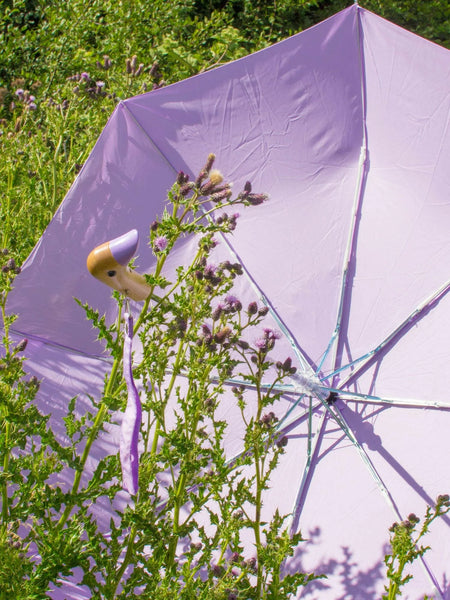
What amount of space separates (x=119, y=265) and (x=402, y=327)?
3.34ft

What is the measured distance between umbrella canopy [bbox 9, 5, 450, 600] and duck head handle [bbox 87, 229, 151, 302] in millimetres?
649

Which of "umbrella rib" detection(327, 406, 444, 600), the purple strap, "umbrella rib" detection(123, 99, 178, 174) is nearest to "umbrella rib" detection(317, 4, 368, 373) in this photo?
"umbrella rib" detection(327, 406, 444, 600)

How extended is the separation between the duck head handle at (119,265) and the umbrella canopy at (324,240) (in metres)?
0.65

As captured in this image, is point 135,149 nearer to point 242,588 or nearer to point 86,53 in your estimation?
point 242,588

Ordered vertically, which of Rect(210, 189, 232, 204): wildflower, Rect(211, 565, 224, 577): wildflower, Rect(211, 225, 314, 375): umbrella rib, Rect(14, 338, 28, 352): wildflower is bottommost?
Rect(211, 565, 224, 577): wildflower

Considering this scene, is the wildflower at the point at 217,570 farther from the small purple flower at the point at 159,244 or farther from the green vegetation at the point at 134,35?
the green vegetation at the point at 134,35

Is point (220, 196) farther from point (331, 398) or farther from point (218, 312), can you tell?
point (331, 398)

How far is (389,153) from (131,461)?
147 centimetres

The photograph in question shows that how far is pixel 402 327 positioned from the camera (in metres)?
2.07

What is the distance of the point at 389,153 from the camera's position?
225cm

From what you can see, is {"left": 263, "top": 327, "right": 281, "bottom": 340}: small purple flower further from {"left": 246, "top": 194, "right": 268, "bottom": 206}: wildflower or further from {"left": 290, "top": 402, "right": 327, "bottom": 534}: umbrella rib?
{"left": 290, "top": 402, "right": 327, "bottom": 534}: umbrella rib

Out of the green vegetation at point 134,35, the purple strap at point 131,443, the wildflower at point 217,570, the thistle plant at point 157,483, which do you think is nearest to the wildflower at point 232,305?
the thistle plant at point 157,483

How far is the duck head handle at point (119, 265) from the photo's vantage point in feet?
4.49

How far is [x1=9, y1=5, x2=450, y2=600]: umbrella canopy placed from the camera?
6.30 ft
